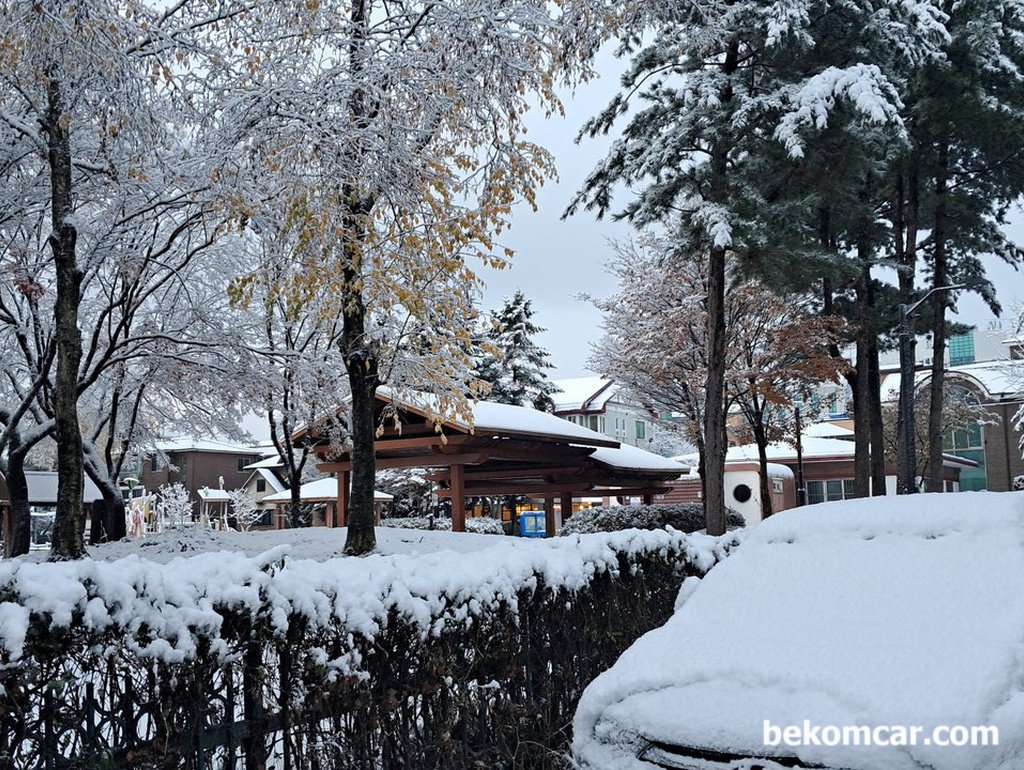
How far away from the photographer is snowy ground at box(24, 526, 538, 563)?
14.8 metres

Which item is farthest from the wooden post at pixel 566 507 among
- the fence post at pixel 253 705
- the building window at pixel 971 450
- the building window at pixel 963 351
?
the building window at pixel 963 351

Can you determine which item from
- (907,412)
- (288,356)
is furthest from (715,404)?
(288,356)

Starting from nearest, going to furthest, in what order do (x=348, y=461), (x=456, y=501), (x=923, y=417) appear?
(x=456, y=501)
(x=348, y=461)
(x=923, y=417)

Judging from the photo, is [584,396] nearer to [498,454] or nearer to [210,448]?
[210,448]

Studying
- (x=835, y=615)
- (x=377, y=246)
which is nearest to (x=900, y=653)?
(x=835, y=615)

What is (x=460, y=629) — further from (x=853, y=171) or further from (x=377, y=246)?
(x=853, y=171)

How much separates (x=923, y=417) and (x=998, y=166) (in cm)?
1747

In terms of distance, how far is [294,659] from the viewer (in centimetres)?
403

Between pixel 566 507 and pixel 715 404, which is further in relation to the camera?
pixel 566 507

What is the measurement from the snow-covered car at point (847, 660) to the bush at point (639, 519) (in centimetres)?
2116

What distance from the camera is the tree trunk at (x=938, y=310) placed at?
24.4 m

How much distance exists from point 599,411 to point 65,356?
185 ft

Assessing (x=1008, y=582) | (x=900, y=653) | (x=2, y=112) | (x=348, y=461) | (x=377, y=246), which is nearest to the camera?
(x=900, y=653)

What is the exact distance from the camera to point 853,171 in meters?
20.6
